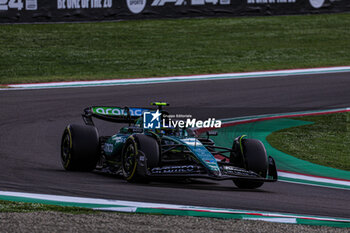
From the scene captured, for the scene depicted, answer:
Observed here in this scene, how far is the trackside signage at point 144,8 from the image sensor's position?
27.5m

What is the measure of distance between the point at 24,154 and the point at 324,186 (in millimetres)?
5492

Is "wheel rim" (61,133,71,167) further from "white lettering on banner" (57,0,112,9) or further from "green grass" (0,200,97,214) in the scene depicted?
"white lettering on banner" (57,0,112,9)

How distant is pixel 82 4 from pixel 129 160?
18.3 meters

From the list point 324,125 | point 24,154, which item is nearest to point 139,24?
point 324,125

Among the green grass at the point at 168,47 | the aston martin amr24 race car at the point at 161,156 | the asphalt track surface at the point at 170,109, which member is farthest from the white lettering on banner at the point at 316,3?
the aston martin amr24 race car at the point at 161,156

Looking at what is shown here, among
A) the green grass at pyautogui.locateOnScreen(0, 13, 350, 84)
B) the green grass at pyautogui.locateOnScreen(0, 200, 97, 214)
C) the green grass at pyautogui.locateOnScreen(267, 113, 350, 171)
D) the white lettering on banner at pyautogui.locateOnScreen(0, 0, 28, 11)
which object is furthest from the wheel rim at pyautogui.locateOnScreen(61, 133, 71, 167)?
the white lettering on banner at pyautogui.locateOnScreen(0, 0, 28, 11)

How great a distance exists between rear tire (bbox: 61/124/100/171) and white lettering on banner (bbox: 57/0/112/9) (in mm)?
16787

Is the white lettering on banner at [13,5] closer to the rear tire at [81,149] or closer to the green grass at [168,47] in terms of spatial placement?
the green grass at [168,47]

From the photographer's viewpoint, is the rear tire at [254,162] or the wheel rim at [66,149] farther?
the wheel rim at [66,149]

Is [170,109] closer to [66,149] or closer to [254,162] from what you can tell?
[66,149]

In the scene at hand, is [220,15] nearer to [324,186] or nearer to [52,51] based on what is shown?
[52,51]

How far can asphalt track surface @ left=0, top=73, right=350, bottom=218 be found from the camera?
9.41m

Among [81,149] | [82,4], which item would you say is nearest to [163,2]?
[82,4]

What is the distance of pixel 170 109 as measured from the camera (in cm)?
1903
